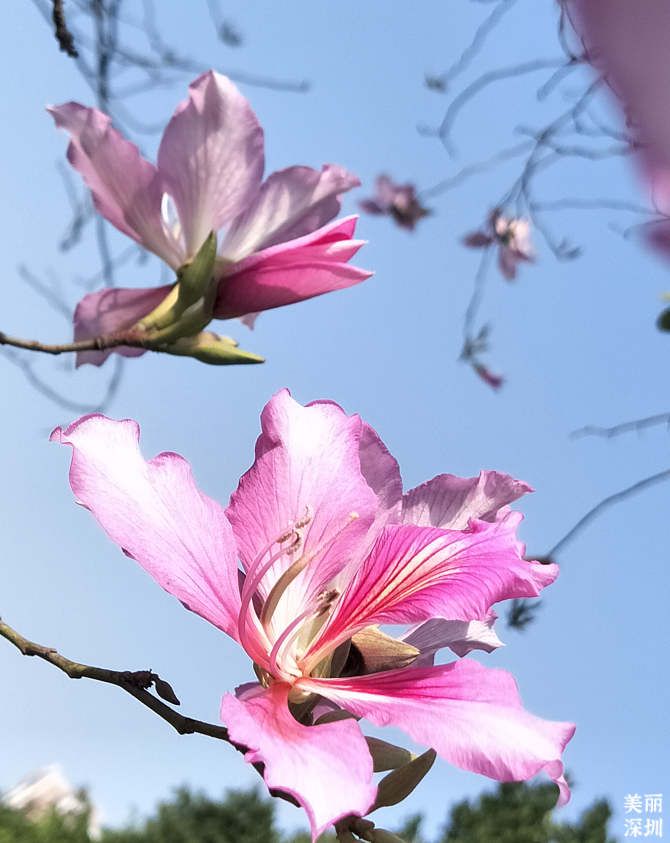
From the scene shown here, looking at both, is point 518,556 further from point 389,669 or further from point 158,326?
point 158,326

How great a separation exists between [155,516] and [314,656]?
0.11m

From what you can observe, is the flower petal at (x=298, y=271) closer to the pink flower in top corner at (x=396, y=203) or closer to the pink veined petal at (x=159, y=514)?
the pink veined petal at (x=159, y=514)

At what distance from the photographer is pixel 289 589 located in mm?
475

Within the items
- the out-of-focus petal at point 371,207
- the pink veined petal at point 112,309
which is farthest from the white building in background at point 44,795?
the pink veined petal at point 112,309

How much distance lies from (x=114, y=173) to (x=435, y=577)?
14.9 inches

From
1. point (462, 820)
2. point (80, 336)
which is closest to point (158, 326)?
point (80, 336)

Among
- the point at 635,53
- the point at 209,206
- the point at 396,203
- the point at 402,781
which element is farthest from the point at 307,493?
the point at 396,203

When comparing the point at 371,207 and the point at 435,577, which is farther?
the point at 371,207

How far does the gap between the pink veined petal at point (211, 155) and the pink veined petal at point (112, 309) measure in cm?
7

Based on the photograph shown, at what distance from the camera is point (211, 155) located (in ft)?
1.98

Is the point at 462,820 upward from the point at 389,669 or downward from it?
downward

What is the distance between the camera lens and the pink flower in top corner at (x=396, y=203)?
8.58 feet

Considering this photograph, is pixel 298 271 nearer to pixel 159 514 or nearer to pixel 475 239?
pixel 159 514

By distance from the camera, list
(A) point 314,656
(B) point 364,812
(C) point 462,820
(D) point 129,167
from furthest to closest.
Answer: (C) point 462,820 → (D) point 129,167 → (A) point 314,656 → (B) point 364,812
